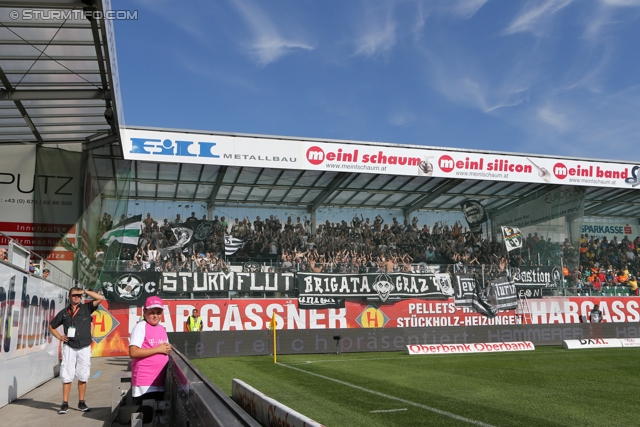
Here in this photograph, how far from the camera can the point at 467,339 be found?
23.9m

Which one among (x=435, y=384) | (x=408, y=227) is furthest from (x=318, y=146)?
(x=435, y=384)

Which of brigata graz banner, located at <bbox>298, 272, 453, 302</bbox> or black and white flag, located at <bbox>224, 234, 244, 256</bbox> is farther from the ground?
black and white flag, located at <bbox>224, 234, 244, 256</bbox>

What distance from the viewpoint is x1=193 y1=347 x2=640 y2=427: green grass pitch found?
8.38m

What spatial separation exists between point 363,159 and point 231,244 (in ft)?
25.1

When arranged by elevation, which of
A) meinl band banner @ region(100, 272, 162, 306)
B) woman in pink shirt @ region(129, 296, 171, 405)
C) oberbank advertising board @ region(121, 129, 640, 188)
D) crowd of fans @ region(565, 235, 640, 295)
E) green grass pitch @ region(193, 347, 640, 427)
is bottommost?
green grass pitch @ region(193, 347, 640, 427)

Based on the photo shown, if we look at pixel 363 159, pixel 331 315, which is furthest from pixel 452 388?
pixel 363 159

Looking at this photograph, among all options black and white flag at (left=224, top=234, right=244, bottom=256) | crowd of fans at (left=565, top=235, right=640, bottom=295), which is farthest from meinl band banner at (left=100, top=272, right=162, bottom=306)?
crowd of fans at (left=565, top=235, right=640, bottom=295)

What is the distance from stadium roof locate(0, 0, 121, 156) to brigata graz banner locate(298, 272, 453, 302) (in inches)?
425

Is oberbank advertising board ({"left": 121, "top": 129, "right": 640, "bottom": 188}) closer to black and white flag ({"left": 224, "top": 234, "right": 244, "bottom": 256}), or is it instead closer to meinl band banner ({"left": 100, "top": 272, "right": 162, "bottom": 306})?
black and white flag ({"left": 224, "top": 234, "right": 244, "bottom": 256})

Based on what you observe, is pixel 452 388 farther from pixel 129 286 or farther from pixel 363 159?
pixel 363 159

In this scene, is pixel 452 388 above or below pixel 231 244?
below

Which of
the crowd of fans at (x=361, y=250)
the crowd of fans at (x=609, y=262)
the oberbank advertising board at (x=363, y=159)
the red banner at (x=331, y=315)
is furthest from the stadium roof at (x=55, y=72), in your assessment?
the crowd of fans at (x=609, y=262)

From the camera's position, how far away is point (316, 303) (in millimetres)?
27359

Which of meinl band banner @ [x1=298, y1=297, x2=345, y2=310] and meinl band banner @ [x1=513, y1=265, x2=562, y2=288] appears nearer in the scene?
meinl band banner @ [x1=298, y1=297, x2=345, y2=310]
